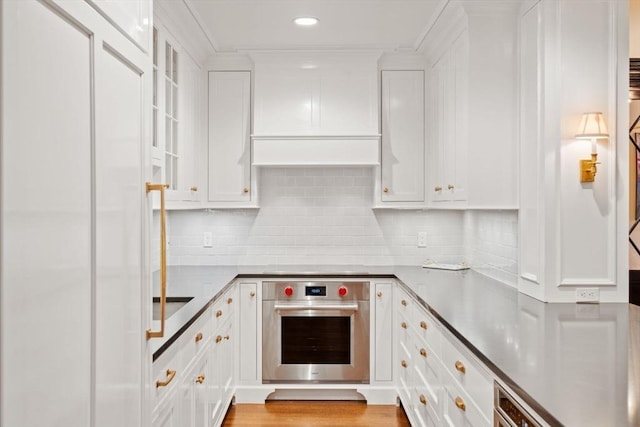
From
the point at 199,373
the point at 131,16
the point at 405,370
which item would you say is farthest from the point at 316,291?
the point at 131,16

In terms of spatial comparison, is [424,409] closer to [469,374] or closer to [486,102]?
[469,374]

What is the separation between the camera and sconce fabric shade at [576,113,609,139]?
233 centimetres

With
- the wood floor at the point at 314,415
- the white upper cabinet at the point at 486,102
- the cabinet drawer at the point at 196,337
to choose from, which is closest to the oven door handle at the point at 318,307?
the wood floor at the point at 314,415

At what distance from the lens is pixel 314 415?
11.8 feet

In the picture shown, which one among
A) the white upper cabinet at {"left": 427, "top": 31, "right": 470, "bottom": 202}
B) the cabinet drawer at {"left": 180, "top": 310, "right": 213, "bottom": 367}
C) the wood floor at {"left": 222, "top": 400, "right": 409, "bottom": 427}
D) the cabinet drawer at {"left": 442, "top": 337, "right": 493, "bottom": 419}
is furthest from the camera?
the wood floor at {"left": 222, "top": 400, "right": 409, "bottom": 427}

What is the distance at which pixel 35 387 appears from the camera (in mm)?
803

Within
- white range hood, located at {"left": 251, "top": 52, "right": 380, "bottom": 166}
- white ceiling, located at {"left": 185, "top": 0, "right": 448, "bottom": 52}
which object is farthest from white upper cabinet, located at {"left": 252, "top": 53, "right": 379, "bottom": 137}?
white ceiling, located at {"left": 185, "top": 0, "right": 448, "bottom": 52}

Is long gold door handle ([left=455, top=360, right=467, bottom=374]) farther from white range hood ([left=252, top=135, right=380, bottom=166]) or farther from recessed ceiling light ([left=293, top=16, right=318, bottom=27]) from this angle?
recessed ceiling light ([left=293, top=16, right=318, bottom=27])

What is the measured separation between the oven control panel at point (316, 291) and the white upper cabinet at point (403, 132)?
0.77 metres

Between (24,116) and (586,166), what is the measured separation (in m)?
2.29

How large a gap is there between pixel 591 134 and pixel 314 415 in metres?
2.46

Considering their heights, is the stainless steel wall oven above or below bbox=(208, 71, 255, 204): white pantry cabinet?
below

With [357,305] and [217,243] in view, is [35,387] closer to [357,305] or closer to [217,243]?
[357,305]

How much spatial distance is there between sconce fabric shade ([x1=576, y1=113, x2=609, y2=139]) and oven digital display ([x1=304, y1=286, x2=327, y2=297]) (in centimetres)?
202
